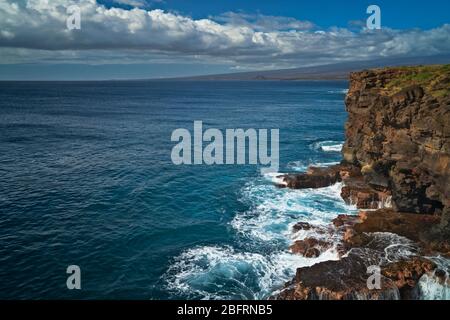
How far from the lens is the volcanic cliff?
1212 inches

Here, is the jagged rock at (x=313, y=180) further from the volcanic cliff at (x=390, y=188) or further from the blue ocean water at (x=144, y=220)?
the blue ocean water at (x=144, y=220)

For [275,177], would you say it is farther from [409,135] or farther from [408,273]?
[408,273]

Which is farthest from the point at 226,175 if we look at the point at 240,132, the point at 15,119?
the point at 15,119

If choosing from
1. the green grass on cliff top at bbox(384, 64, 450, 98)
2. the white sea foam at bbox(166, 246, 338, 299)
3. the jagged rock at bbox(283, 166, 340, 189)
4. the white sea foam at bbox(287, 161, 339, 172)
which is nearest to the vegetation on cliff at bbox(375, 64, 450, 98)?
the green grass on cliff top at bbox(384, 64, 450, 98)

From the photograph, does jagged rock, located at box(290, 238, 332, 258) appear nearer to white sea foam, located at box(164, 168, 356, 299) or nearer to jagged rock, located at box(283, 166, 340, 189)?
white sea foam, located at box(164, 168, 356, 299)

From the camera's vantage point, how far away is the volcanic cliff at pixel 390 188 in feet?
101

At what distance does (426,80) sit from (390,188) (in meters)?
14.3

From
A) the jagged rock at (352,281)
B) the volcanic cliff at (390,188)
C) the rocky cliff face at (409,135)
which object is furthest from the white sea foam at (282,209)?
the jagged rock at (352,281)

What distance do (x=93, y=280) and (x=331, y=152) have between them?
59486 mm

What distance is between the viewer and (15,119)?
124m

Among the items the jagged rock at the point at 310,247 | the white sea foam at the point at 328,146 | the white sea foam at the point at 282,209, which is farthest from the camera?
the white sea foam at the point at 328,146

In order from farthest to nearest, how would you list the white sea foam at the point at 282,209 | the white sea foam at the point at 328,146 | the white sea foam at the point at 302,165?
1. the white sea foam at the point at 328,146
2. the white sea foam at the point at 302,165
3. the white sea foam at the point at 282,209
